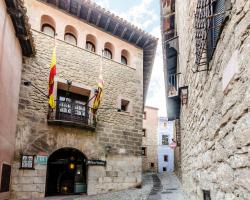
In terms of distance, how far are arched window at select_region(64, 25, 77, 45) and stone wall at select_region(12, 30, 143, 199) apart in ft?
1.23

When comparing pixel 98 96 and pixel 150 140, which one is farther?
pixel 150 140

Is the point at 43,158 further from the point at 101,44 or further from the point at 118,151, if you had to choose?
the point at 101,44

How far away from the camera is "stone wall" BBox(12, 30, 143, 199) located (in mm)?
9172

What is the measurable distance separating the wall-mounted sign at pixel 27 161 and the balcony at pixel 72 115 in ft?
4.41

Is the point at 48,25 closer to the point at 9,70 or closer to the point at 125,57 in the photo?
the point at 125,57

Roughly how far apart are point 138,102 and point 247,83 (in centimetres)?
1085

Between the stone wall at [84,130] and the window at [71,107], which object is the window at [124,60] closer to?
the stone wall at [84,130]

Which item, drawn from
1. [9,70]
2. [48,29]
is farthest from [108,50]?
[9,70]

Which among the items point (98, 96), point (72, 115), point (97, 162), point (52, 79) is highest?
point (52, 79)

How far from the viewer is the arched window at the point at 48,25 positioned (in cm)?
1070

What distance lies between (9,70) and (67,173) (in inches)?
222

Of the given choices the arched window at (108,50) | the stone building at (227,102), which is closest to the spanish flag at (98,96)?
the arched window at (108,50)

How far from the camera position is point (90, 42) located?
12.0 meters

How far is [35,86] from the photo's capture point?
977 cm
